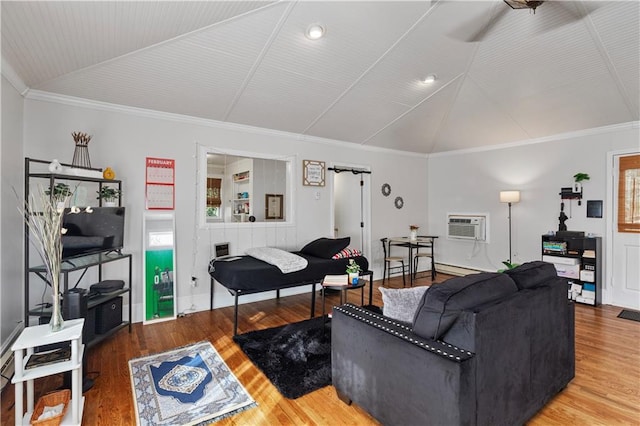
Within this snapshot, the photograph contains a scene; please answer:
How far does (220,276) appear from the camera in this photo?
11.7ft

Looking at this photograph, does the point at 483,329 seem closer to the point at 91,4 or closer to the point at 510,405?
the point at 510,405

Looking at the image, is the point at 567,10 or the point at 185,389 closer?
the point at 185,389

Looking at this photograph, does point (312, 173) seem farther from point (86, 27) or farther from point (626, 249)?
point (626, 249)

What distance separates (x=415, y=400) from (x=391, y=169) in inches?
196

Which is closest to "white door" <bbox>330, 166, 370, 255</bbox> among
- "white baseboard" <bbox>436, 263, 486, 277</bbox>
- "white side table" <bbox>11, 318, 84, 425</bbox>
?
"white baseboard" <bbox>436, 263, 486, 277</bbox>

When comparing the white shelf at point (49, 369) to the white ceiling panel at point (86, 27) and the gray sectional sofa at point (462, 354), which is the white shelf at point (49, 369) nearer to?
the gray sectional sofa at point (462, 354)

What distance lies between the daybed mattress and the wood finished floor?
49cm

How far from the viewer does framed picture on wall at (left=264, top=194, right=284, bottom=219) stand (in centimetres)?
484

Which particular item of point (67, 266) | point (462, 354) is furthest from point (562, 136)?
point (67, 266)

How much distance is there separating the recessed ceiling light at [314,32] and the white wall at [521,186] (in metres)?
4.18

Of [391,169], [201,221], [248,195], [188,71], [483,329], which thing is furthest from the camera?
[391,169]

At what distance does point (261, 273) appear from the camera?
3.38 metres

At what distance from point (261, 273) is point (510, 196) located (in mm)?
4264

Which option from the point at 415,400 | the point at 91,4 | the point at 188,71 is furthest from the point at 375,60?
the point at 415,400
